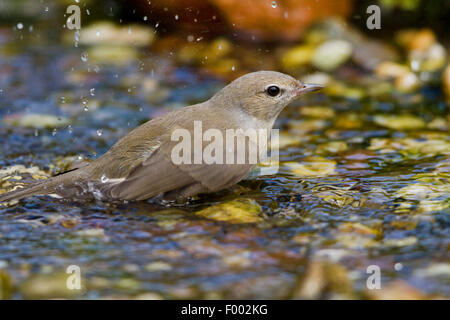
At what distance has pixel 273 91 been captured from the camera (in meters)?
6.20

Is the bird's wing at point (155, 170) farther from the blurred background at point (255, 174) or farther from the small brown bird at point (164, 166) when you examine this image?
the blurred background at point (255, 174)

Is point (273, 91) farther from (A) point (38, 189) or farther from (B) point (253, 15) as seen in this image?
(B) point (253, 15)

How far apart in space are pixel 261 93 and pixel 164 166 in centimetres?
124

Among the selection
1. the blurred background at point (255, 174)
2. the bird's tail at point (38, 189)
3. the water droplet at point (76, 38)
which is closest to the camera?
the blurred background at point (255, 174)

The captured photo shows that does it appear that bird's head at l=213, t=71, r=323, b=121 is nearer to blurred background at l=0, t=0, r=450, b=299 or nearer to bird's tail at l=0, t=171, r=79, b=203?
blurred background at l=0, t=0, r=450, b=299

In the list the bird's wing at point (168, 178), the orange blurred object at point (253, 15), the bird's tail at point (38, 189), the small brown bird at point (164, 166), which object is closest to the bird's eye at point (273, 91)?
the small brown bird at point (164, 166)

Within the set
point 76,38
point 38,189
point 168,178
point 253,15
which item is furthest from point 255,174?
point 76,38

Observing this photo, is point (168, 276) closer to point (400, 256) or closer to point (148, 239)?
point (148, 239)

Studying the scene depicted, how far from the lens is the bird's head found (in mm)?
6184

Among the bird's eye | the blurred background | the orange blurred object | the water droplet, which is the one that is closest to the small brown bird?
the bird's eye

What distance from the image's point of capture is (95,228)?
5.12 meters

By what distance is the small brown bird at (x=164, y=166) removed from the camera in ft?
18.1
